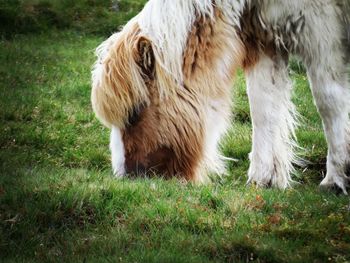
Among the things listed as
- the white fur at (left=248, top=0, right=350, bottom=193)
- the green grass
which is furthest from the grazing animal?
the green grass

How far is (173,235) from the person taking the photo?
14.9ft

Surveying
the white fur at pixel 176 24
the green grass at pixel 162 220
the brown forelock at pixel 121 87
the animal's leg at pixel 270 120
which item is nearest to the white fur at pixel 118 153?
the brown forelock at pixel 121 87

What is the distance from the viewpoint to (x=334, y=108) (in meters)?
5.83

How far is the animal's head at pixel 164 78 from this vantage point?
19.6 feet

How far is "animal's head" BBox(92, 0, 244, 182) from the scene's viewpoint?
596cm

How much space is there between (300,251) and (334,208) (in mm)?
987

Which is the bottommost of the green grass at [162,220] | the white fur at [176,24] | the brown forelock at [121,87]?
the green grass at [162,220]

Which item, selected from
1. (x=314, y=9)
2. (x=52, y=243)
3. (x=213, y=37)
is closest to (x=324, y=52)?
(x=314, y=9)

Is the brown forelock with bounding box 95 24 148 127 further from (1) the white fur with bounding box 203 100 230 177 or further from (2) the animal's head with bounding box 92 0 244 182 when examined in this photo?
(1) the white fur with bounding box 203 100 230 177

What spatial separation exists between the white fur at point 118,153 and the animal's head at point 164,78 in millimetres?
11

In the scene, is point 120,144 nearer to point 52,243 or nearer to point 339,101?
point 52,243

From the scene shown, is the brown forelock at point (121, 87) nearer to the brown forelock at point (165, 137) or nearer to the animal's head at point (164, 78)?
the animal's head at point (164, 78)

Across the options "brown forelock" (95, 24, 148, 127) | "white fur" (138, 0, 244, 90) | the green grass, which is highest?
"white fur" (138, 0, 244, 90)

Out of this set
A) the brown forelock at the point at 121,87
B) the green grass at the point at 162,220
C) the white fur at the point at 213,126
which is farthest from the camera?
the white fur at the point at 213,126
